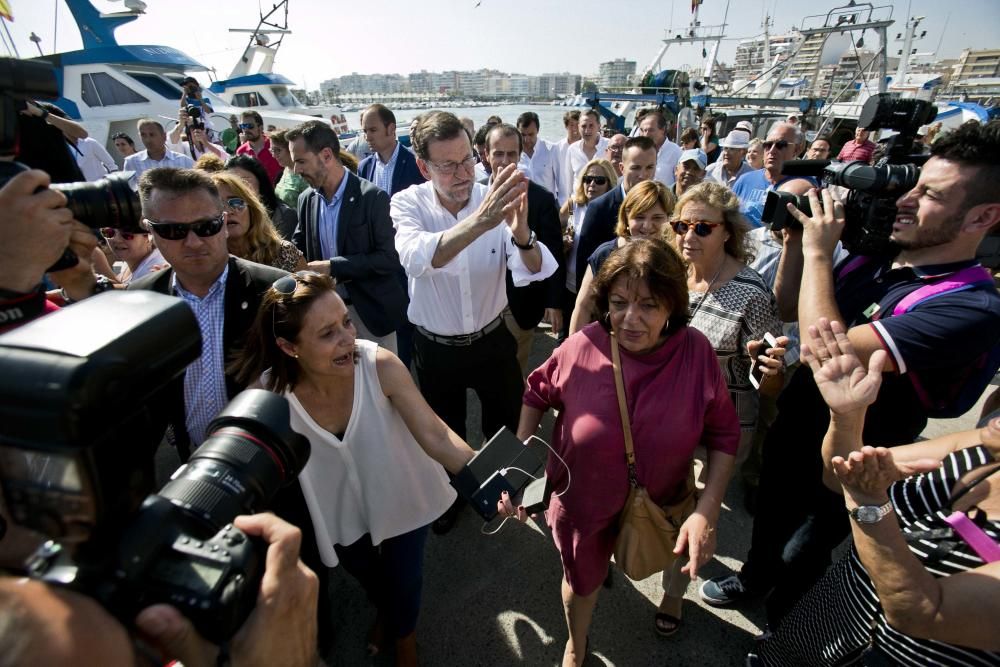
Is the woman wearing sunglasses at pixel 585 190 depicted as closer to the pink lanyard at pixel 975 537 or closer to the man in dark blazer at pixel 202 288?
the man in dark blazer at pixel 202 288

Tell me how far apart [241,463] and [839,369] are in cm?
149

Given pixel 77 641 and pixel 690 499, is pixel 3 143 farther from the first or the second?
pixel 690 499

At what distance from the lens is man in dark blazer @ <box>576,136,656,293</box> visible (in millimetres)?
3451

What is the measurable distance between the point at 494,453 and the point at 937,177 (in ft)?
5.63

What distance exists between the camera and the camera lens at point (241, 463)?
82 cm

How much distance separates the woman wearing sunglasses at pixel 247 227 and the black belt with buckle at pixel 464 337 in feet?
2.85

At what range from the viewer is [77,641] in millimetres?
549

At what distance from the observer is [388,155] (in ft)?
15.5

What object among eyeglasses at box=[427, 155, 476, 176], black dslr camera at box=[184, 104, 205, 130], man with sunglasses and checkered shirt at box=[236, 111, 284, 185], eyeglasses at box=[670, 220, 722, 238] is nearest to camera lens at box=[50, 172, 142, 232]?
eyeglasses at box=[427, 155, 476, 176]

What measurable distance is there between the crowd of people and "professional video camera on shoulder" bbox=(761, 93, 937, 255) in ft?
0.18

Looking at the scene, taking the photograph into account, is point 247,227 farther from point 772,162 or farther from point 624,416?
point 772,162

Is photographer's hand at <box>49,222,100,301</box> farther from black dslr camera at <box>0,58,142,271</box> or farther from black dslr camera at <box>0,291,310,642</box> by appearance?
black dslr camera at <box>0,291,310,642</box>

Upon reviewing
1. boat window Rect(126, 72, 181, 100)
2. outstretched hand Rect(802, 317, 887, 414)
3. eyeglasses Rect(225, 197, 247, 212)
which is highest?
boat window Rect(126, 72, 181, 100)

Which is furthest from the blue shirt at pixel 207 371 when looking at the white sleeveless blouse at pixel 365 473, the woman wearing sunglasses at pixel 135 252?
the woman wearing sunglasses at pixel 135 252
